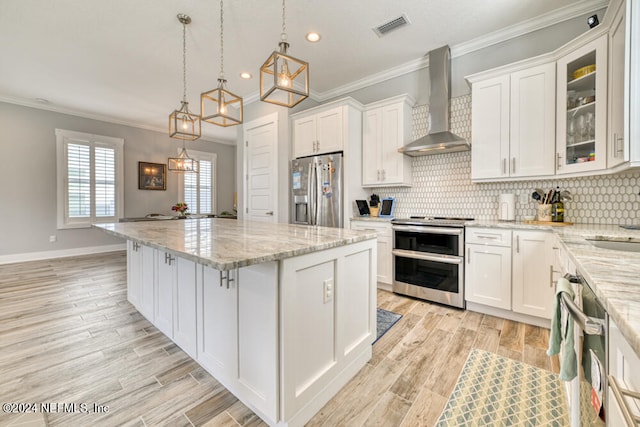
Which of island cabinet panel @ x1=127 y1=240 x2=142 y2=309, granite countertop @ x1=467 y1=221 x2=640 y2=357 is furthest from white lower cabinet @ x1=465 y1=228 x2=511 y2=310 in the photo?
island cabinet panel @ x1=127 y1=240 x2=142 y2=309

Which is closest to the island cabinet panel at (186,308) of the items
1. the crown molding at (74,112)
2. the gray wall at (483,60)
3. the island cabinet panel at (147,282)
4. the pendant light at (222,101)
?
the island cabinet panel at (147,282)

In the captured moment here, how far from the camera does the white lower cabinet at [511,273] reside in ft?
7.65

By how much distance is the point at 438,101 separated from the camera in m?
3.28

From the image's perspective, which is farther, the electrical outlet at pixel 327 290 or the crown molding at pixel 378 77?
the crown molding at pixel 378 77

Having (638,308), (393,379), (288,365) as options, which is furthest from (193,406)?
(638,308)

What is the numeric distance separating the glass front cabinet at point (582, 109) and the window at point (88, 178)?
25.2 ft

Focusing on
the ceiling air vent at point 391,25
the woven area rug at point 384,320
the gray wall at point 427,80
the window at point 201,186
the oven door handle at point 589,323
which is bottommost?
the woven area rug at point 384,320

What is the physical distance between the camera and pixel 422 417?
1.42m

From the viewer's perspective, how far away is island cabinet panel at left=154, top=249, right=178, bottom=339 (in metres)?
2.02

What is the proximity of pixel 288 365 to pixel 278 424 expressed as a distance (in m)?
0.32

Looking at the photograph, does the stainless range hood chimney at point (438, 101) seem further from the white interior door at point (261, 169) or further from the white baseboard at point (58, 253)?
the white baseboard at point (58, 253)

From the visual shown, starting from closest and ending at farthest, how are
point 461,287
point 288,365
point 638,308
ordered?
point 638,308 < point 288,365 < point 461,287

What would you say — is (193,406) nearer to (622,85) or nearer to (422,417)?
(422,417)

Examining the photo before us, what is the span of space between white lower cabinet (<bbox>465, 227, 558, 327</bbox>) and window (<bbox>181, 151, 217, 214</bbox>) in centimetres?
674
